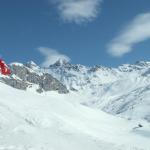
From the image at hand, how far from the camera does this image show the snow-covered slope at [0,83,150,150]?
34594 millimetres

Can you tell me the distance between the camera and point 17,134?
35.8m

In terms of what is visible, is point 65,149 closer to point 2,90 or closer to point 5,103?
point 5,103

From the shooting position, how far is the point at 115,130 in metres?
47.7

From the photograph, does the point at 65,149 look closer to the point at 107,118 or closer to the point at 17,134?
A: the point at 17,134

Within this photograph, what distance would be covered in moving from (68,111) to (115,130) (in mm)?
5617

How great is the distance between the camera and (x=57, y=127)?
40.0 metres

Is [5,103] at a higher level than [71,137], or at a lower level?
higher

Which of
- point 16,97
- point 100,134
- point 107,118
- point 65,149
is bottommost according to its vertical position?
point 65,149

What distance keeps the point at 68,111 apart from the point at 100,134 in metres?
8.13

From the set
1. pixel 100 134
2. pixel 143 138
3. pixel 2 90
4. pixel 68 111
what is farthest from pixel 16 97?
pixel 143 138

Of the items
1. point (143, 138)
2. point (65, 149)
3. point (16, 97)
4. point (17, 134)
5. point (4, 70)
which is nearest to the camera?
point (65, 149)

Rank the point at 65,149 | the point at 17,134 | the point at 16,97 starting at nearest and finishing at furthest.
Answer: the point at 65,149
the point at 17,134
the point at 16,97

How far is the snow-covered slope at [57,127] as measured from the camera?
113ft

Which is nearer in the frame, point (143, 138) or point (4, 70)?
point (4, 70)
